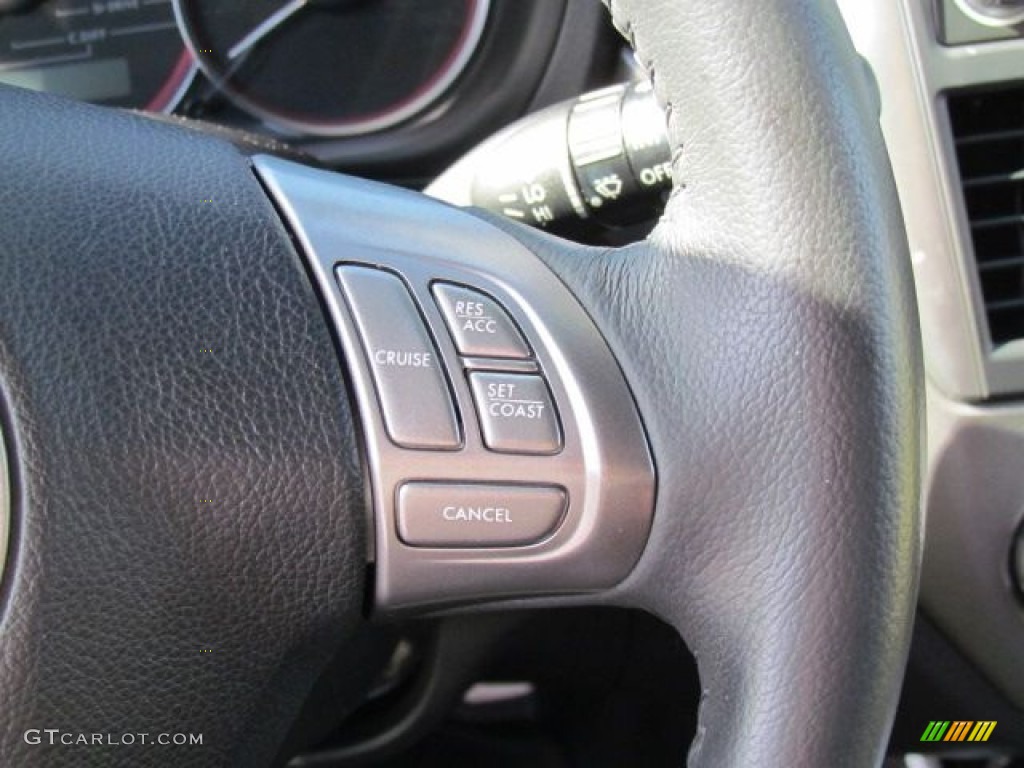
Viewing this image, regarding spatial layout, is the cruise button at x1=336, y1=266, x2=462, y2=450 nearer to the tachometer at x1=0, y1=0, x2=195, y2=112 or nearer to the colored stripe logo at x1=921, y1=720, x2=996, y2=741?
the colored stripe logo at x1=921, y1=720, x2=996, y2=741

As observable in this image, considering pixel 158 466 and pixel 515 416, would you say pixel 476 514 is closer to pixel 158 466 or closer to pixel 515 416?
pixel 515 416

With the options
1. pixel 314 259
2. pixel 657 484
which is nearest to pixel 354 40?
pixel 314 259

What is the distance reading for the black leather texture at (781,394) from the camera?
648 mm

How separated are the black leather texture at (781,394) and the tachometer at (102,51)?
1040 mm

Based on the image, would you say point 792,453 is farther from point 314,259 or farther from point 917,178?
point 917,178

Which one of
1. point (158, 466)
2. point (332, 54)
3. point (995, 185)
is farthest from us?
point (332, 54)

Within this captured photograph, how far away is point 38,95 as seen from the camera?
76 centimetres

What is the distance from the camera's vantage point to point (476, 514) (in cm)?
69

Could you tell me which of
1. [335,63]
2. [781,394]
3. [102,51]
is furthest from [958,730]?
[102,51]

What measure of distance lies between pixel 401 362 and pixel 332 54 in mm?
968

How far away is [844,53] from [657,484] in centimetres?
25

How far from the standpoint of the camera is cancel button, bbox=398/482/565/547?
2.23ft

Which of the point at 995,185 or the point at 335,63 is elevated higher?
the point at 335,63

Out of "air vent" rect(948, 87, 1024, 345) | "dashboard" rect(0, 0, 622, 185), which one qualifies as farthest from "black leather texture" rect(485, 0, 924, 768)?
"dashboard" rect(0, 0, 622, 185)
